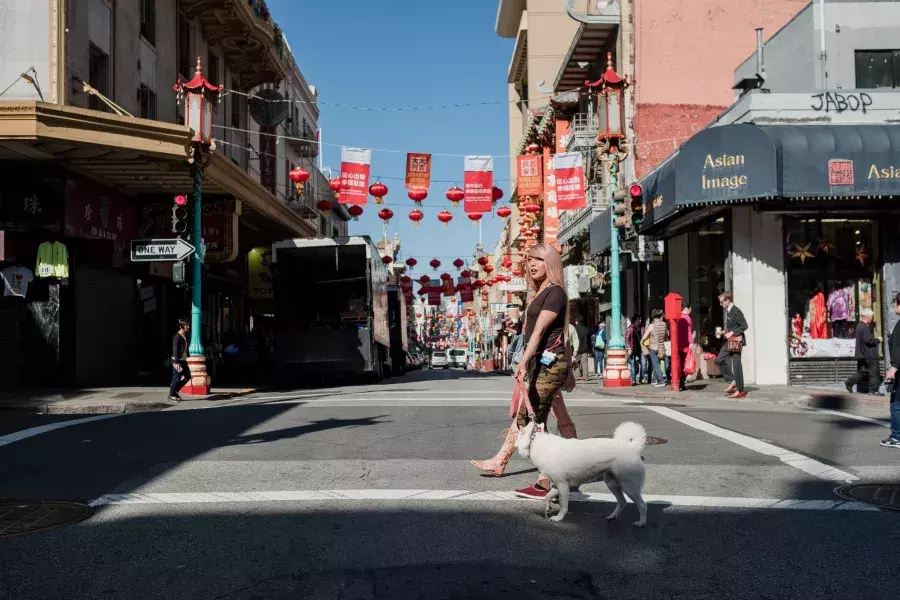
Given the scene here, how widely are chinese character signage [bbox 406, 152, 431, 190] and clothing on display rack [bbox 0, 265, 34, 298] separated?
11.3 meters

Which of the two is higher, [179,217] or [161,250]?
[179,217]

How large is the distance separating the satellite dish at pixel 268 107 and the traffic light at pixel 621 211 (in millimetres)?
13372

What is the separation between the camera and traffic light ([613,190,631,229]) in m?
19.0

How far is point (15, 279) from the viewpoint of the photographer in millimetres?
18656

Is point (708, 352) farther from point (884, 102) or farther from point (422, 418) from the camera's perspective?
point (422, 418)

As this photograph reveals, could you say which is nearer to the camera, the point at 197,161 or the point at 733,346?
the point at 733,346

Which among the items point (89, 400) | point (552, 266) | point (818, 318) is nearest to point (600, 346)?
point (818, 318)

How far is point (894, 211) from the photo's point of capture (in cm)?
1945

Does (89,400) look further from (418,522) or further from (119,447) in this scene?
(418,522)

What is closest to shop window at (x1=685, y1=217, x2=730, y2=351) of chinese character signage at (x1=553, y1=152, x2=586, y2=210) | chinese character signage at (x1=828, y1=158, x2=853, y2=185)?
chinese character signage at (x1=828, y1=158, x2=853, y2=185)

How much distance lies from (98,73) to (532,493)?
1814 centimetres

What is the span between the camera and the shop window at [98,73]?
20.4 metres

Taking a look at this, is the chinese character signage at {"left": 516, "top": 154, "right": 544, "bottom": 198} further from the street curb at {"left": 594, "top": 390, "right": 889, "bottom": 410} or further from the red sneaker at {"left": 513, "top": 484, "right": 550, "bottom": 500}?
the red sneaker at {"left": 513, "top": 484, "right": 550, "bottom": 500}

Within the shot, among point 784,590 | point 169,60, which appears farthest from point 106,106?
point 784,590
